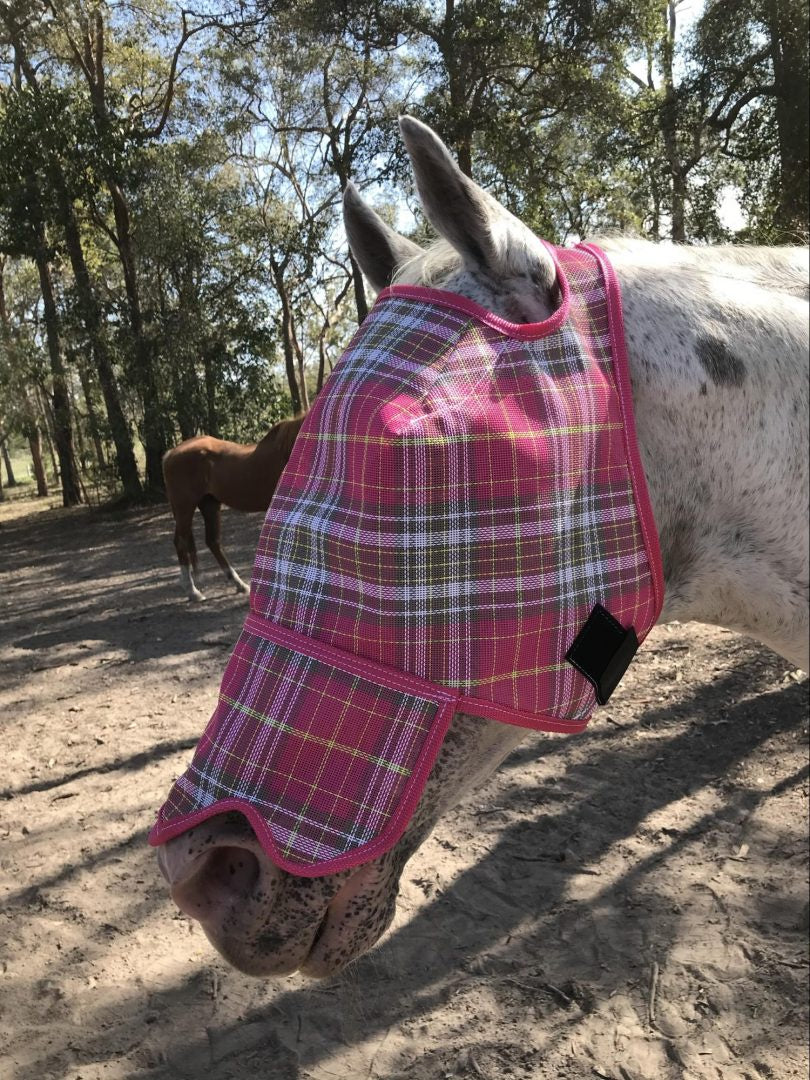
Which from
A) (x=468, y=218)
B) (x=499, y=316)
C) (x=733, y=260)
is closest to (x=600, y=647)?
(x=499, y=316)

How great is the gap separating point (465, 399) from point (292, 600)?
41 centimetres

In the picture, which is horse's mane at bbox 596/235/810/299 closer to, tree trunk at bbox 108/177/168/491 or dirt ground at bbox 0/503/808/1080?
dirt ground at bbox 0/503/808/1080

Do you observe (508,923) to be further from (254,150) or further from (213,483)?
(254,150)

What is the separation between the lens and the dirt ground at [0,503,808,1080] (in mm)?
2400

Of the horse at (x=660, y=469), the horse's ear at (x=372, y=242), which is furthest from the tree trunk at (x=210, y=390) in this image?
the horse at (x=660, y=469)

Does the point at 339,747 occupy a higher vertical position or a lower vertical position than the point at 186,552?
higher

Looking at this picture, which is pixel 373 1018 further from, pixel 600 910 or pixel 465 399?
pixel 465 399

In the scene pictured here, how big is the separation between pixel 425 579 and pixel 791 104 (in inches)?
605

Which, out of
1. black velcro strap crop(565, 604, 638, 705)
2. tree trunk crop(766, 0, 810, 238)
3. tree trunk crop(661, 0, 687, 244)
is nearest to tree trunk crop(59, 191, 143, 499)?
tree trunk crop(661, 0, 687, 244)

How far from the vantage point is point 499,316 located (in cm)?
114

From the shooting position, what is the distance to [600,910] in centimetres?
299

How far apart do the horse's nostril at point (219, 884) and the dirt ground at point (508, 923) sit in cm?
163

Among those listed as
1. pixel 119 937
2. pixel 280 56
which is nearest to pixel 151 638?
pixel 119 937

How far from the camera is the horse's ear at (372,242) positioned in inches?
59.2
